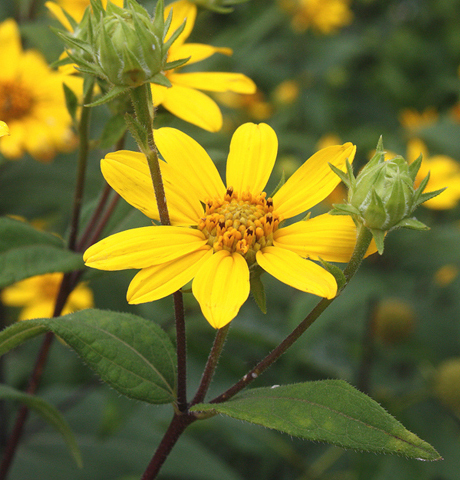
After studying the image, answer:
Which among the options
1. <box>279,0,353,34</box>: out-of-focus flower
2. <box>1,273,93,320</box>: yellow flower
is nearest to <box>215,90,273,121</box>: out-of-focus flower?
<box>279,0,353,34</box>: out-of-focus flower

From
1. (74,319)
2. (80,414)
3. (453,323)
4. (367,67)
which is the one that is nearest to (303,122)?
(367,67)

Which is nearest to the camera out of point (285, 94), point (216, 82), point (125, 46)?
point (125, 46)

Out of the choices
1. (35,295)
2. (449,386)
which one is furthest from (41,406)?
(449,386)

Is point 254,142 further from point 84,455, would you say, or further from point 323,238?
point 84,455

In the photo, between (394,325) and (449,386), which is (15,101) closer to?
(394,325)

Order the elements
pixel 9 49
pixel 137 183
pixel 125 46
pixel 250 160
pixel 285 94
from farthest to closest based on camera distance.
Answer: pixel 285 94
pixel 9 49
pixel 250 160
pixel 137 183
pixel 125 46

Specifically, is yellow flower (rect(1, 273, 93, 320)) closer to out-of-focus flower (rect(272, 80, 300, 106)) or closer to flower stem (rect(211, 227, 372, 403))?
flower stem (rect(211, 227, 372, 403))
